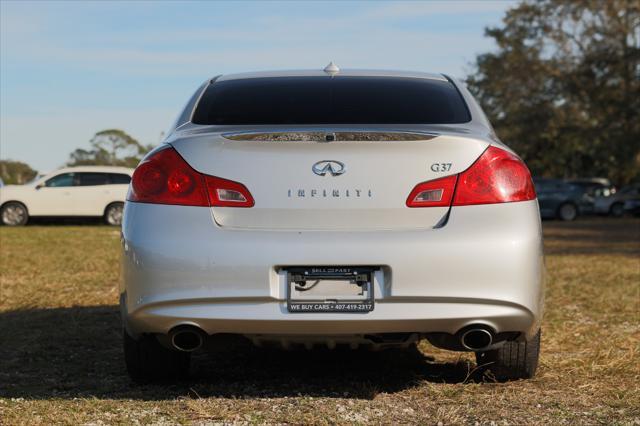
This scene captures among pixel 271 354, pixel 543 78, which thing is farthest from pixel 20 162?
pixel 271 354

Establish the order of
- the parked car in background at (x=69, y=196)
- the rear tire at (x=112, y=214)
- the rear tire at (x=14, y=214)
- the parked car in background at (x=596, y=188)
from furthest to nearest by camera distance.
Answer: the parked car in background at (x=596, y=188)
the rear tire at (x=112, y=214)
the parked car in background at (x=69, y=196)
the rear tire at (x=14, y=214)

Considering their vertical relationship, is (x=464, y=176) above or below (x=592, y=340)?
above

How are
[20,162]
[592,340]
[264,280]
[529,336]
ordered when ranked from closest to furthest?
[264,280] → [529,336] → [592,340] → [20,162]

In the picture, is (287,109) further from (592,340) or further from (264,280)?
→ (592,340)

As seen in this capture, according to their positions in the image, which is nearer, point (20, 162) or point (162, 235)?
point (162, 235)

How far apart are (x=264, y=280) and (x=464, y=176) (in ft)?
3.14

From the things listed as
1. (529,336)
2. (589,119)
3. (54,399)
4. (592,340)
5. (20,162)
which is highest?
(529,336)

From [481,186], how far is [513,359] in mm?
1055

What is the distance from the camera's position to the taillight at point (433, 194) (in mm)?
3932

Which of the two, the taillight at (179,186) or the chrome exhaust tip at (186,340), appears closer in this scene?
the taillight at (179,186)

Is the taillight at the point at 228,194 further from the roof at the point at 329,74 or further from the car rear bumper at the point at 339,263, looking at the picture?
the roof at the point at 329,74

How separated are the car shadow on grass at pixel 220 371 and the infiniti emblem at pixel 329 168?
3.66 ft

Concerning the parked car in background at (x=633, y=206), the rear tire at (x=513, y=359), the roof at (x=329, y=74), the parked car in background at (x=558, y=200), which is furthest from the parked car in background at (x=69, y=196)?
the rear tire at (x=513, y=359)

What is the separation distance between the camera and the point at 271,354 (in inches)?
220
